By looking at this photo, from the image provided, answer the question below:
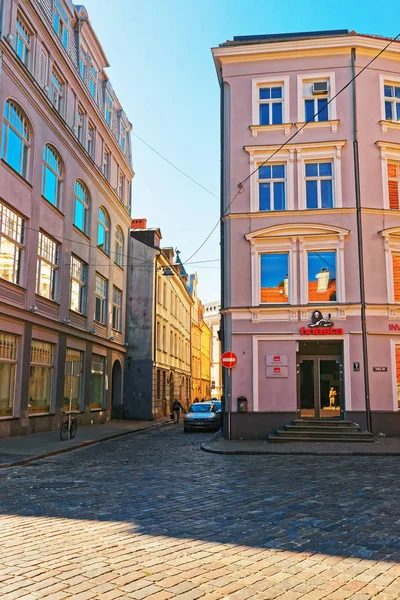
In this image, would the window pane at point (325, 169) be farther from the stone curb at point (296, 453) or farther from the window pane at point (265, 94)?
the stone curb at point (296, 453)

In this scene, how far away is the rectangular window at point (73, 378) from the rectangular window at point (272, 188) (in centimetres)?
1171

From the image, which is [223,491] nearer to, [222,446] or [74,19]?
[222,446]

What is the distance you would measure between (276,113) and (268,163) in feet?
6.90

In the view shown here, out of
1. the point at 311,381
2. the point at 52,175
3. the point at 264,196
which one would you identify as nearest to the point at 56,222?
the point at 52,175

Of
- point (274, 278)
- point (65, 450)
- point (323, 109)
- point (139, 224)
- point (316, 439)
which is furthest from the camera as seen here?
point (139, 224)

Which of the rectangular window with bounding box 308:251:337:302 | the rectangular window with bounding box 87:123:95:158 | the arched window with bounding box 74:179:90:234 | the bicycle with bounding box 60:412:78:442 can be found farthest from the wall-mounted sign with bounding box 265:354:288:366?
the rectangular window with bounding box 87:123:95:158

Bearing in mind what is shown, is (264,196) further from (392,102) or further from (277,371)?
(277,371)

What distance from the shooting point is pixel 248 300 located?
19.7 meters

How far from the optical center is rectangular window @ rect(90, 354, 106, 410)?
29.7m

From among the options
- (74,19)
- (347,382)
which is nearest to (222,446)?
(347,382)

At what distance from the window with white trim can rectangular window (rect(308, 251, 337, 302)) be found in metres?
13.1

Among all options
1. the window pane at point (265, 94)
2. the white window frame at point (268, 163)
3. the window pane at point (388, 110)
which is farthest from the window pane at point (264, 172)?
the window pane at point (388, 110)

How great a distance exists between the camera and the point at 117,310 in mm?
34688

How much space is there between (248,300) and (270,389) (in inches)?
126
